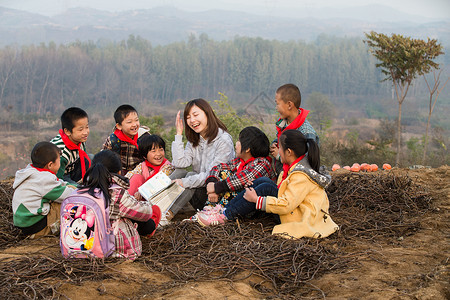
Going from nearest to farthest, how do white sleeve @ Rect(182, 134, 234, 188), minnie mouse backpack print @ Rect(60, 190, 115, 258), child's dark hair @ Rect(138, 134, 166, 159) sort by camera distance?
minnie mouse backpack print @ Rect(60, 190, 115, 258)
white sleeve @ Rect(182, 134, 234, 188)
child's dark hair @ Rect(138, 134, 166, 159)

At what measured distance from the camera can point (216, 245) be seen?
4.00 m

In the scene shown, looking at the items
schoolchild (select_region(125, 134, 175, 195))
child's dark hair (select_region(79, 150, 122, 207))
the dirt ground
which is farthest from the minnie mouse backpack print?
schoolchild (select_region(125, 134, 175, 195))

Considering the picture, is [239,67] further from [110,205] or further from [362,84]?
[110,205]

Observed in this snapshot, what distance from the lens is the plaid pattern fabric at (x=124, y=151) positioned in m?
5.61

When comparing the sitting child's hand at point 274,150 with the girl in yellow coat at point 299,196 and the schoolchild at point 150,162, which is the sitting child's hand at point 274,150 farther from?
the schoolchild at point 150,162

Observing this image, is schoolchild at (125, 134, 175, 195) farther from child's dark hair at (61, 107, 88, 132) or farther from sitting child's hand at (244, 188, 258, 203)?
sitting child's hand at (244, 188, 258, 203)

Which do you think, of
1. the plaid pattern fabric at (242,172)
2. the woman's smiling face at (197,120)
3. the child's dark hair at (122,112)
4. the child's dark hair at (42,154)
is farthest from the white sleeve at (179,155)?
the child's dark hair at (42,154)

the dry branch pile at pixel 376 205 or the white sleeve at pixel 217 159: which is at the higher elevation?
the white sleeve at pixel 217 159

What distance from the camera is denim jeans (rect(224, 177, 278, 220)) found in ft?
14.5

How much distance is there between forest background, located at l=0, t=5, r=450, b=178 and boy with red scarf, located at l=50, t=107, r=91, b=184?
9077 millimetres

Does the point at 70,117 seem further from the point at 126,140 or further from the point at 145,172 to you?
the point at 145,172

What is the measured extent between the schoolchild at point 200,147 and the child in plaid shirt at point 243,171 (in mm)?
283

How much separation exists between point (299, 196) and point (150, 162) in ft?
6.66

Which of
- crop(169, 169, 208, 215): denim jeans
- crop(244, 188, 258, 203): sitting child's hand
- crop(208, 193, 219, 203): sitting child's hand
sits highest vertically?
crop(244, 188, 258, 203): sitting child's hand
